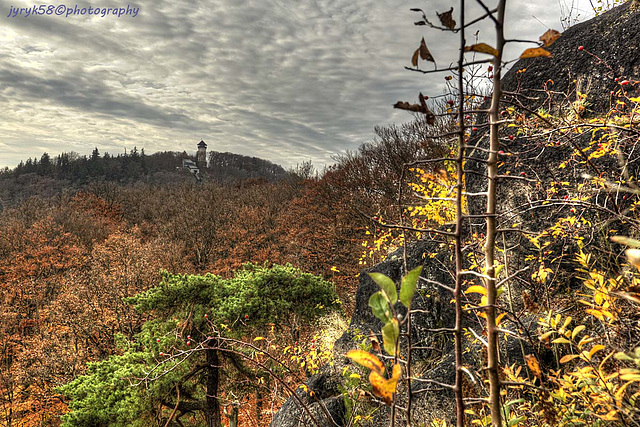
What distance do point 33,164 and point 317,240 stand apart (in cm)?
6357

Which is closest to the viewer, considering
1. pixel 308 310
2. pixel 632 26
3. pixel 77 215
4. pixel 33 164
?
pixel 632 26

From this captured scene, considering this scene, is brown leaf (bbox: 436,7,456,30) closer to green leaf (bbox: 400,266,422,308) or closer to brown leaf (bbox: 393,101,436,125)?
brown leaf (bbox: 393,101,436,125)

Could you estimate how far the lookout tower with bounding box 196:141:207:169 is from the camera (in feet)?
247

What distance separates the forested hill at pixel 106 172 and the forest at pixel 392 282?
18.7 m

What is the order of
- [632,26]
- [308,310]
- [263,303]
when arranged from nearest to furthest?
[632,26] < [263,303] < [308,310]

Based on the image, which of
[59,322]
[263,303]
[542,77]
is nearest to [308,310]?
[263,303]

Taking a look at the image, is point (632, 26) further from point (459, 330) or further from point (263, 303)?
point (263, 303)

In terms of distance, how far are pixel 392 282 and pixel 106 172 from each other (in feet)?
216

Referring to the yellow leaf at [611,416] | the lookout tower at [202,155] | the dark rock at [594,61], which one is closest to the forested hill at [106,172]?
the lookout tower at [202,155]

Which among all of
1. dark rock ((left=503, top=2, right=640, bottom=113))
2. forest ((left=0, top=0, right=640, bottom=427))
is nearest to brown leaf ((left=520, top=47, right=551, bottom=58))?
forest ((left=0, top=0, right=640, bottom=427))

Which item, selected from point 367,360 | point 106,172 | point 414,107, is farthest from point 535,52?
point 106,172

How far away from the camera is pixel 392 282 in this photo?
2.35 feet

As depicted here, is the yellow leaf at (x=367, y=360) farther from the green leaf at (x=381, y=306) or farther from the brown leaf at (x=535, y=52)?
the brown leaf at (x=535, y=52)

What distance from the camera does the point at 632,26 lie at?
17.6 feet
